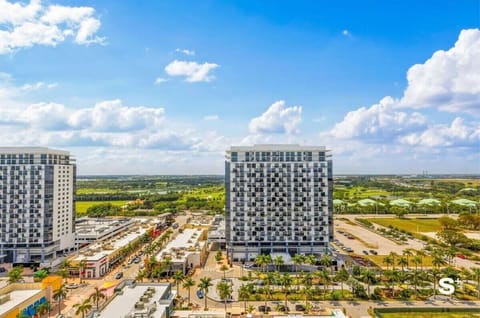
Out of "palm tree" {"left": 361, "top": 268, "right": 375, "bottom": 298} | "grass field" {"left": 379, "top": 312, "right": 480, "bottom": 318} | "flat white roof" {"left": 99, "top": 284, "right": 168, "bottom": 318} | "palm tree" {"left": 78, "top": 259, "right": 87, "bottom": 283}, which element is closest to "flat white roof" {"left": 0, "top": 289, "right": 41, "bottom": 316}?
"flat white roof" {"left": 99, "top": 284, "right": 168, "bottom": 318}

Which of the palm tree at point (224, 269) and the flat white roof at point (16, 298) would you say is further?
the palm tree at point (224, 269)

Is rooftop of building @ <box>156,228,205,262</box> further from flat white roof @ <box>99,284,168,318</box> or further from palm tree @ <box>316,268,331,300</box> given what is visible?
palm tree @ <box>316,268,331,300</box>

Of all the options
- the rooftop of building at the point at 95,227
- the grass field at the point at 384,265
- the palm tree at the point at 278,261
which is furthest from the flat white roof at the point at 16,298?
the grass field at the point at 384,265

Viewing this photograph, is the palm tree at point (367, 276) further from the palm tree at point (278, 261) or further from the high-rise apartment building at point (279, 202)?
the high-rise apartment building at point (279, 202)

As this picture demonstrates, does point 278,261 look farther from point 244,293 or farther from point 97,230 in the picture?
point 97,230

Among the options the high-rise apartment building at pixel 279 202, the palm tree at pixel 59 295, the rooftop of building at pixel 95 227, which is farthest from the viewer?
the rooftop of building at pixel 95 227

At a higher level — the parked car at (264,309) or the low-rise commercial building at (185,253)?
the low-rise commercial building at (185,253)

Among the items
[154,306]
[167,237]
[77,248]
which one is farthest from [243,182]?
[77,248]
